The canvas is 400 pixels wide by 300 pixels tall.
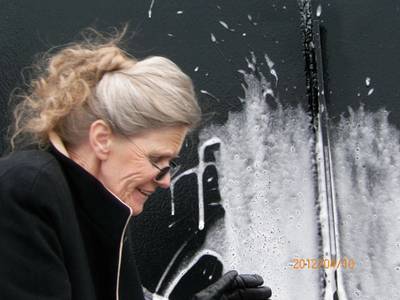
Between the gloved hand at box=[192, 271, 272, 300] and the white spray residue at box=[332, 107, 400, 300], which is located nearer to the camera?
the gloved hand at box=[192, 271, 272, 300]

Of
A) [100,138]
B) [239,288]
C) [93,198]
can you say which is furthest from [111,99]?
[239,288]

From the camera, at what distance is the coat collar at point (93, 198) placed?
141cm

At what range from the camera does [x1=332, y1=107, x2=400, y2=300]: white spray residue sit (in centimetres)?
213

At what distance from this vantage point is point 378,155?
7.07ft

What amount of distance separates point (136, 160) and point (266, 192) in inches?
30.9

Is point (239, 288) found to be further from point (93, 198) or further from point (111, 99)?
point (111, 99)

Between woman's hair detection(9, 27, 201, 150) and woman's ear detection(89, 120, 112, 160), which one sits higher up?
woman's hair detection(9, 27, 201, 150)

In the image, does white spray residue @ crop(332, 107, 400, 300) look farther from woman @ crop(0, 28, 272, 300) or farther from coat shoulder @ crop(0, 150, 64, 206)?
coat shoulder @ crop(0, 150, 64, 206)

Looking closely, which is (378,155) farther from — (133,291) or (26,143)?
(26,143)

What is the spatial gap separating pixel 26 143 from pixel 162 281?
2.66 feet
